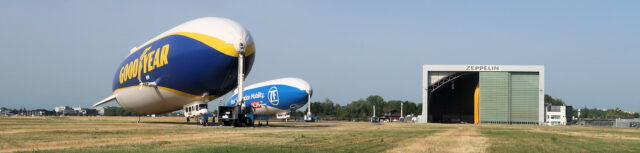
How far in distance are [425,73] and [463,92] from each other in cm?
2451

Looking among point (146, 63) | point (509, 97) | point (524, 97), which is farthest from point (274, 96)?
point (524, 97)

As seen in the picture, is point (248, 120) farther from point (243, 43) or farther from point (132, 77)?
point (132, 77)

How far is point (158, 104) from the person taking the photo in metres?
48.6

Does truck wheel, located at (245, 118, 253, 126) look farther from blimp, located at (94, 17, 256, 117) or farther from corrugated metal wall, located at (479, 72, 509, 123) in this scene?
corrugated metal wall, located at (479, 72, 509, 123)

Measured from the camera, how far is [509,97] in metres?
99.2

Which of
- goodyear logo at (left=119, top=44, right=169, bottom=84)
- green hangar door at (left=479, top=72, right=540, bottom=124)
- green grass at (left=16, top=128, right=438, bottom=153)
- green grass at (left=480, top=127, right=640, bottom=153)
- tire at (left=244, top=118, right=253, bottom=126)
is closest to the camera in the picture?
green grass at (left=16, top=128, right=438, bottom=153)

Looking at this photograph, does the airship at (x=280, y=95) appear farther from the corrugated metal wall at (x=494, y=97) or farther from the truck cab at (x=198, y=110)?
the corrugated metal wall at (x=494, y=97)

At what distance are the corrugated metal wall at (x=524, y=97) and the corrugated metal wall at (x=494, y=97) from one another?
1787 millimetres

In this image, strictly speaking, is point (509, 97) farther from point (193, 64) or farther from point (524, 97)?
point (193, 64)

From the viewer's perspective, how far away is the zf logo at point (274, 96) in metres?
78.8

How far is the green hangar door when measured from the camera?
9881cm

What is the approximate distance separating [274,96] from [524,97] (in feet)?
147

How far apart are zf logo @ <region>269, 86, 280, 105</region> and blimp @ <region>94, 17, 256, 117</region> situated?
30.1 meters

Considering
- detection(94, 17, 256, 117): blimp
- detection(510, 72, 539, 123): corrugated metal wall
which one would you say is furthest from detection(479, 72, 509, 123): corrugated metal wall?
detection(94, 17, 256, 117): blimp
